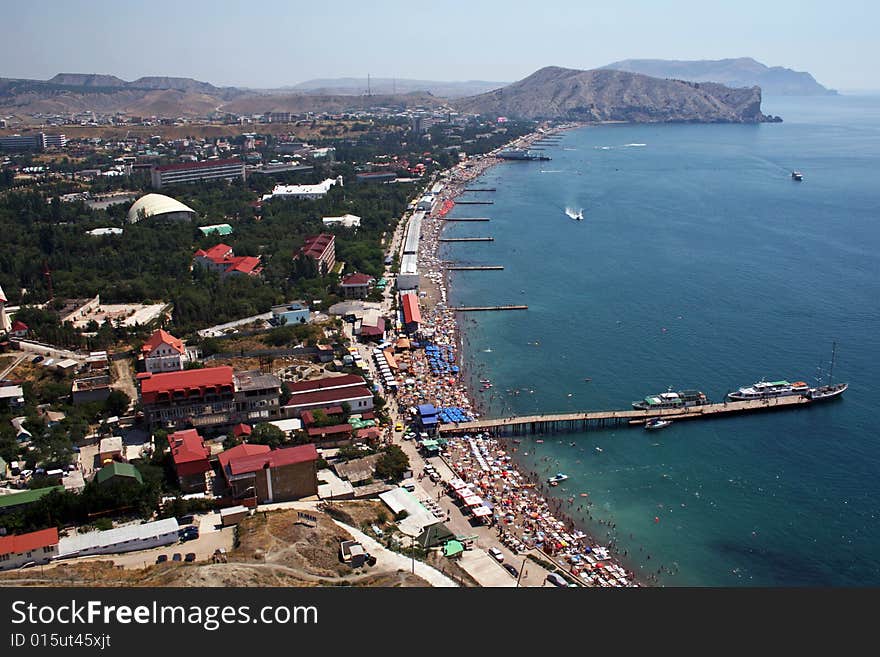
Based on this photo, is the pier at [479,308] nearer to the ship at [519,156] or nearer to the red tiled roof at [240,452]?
the red tiled roof at [240,452]

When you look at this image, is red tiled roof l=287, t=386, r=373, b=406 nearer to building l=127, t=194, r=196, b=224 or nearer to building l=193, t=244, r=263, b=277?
building l=193, t=244, r=263, b=277

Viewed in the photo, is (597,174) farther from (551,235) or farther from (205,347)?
(205,347)

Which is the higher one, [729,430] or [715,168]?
[715,168]

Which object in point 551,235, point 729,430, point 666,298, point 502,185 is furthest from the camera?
point 502,185

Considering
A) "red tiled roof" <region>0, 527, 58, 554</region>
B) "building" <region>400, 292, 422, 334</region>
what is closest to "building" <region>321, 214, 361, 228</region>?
"building" <region>400, 292, 422, 334</region>

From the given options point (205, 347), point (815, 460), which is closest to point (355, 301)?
point (205, 347)

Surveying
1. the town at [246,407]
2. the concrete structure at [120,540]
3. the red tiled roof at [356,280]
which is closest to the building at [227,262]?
the town at [246,407]
